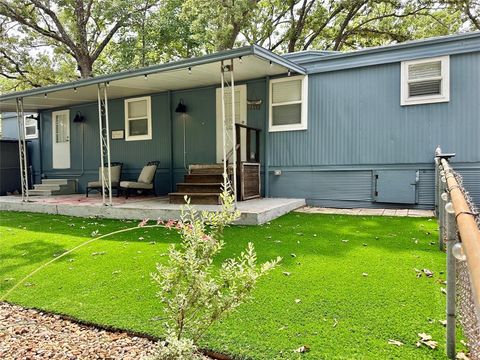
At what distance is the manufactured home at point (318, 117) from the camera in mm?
6328

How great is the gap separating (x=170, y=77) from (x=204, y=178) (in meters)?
2.22

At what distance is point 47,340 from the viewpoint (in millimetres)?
2334

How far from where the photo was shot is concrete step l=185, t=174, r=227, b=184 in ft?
23.2

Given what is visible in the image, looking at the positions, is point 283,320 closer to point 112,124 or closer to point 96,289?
point 96,289

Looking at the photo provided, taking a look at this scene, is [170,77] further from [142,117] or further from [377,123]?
[377,123]

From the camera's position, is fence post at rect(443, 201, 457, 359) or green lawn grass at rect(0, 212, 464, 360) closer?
fence post at rect(443, 201, 457, 359)

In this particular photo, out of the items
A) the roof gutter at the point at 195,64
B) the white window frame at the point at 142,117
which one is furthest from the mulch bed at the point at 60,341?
the white window frame at the point at 142,117

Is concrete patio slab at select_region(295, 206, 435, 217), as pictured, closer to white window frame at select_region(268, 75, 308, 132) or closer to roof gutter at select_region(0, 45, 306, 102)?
white window frame at select_region(268, 75, 308, 132)

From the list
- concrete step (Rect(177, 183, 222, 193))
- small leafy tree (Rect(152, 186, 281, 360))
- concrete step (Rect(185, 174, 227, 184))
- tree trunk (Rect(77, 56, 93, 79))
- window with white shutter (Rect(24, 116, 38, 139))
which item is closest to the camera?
small leafy tree (Rect(152, 186, 281, 360))

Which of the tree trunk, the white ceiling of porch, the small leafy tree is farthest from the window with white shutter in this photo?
the small leafy tree

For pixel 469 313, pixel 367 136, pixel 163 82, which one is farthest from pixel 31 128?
pixel 469 313

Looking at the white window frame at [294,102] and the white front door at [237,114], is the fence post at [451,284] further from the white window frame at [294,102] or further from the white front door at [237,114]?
the white front door at [237,114]

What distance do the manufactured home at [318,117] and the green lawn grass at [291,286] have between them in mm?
1670

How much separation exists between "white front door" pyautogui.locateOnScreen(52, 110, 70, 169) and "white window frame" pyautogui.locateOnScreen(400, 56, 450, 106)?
958cm
